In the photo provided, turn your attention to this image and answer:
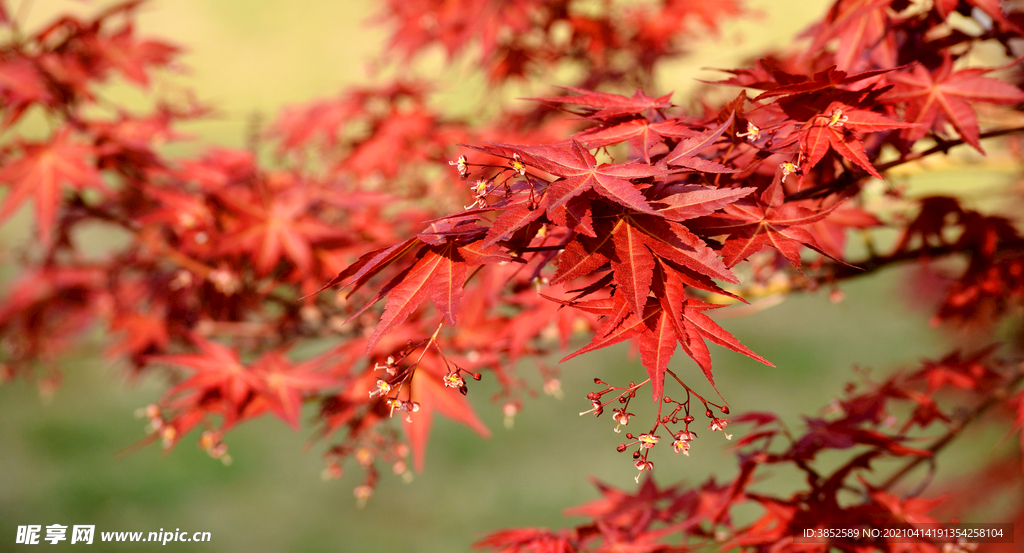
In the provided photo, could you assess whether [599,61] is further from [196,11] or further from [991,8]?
[196,11]

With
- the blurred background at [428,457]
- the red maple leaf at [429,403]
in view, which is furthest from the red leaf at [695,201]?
the blurred background at [428,457]

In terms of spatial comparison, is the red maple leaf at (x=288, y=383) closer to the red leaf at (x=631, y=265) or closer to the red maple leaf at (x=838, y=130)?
the red leaf at (x=631, y=265)

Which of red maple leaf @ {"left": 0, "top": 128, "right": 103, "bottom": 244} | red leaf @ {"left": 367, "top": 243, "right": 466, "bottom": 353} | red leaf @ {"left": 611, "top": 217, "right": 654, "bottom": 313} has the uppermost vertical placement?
red maple leaf @ {"left": 0, "top": 128, "right": 103, "bottom": 244}

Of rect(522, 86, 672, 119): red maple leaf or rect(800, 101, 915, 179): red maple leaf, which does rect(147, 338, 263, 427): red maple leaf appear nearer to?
rect(522, 86, 672, 119): red maple leaf

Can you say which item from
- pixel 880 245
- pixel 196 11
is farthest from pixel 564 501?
pixel 196 11

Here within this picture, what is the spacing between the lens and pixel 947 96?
3.00 feet

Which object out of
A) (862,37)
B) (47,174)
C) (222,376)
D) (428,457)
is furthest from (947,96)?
(428,457)

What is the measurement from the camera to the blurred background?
12.1 ft

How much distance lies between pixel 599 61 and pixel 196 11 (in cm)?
825

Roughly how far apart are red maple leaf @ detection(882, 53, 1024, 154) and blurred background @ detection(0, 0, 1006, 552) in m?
1.98

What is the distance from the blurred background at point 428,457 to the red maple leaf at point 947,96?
1.98 m

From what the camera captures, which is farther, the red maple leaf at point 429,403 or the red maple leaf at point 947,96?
the red maple leaf at point 429,403

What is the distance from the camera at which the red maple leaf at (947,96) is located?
90 centimetres

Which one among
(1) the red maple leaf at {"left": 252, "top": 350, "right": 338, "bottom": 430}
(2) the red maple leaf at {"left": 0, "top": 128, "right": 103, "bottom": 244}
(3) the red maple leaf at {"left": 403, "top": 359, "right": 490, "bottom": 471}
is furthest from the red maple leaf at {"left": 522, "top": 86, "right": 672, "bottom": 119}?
(2) the red maple leaf at {"left": 0, "top": 128, "right": 103, "bottom": 244}
